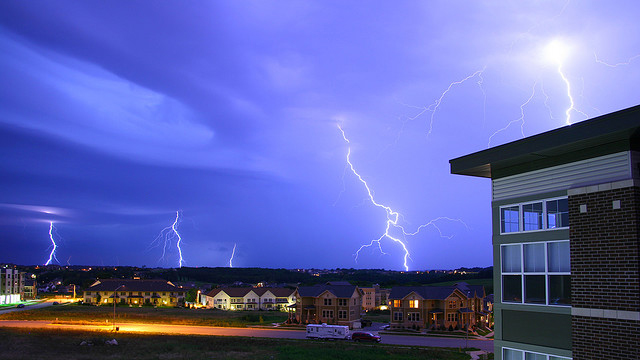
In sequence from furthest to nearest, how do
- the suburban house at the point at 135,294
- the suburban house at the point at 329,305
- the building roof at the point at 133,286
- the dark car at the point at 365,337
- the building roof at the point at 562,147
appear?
1. the building roof at the point at 133,286
2. the suburban house at the point at 135,294
3. the suburban house at the point at 329,305
4. the dark car at the point at 365,337
5. the building roof at the point at 562,147

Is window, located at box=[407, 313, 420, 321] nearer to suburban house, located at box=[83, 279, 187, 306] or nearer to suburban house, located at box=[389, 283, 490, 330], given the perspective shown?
suburban house, located at box=[389, 283, 490, 330]

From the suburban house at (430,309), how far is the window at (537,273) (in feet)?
150

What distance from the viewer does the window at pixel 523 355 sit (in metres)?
11.9

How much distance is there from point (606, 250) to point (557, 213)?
183 centimetres

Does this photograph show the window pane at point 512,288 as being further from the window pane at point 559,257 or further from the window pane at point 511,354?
the window pane at point 511,354

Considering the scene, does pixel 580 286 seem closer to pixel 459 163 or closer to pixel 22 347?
pixel 459 163

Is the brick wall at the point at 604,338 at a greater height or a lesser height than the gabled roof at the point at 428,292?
greater

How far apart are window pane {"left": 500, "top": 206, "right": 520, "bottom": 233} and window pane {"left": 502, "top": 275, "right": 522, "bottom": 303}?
50.8 inches

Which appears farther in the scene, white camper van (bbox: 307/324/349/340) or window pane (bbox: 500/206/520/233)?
white camper van (bbox: 307/324/349/340)

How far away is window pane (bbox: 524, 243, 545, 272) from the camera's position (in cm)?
1237


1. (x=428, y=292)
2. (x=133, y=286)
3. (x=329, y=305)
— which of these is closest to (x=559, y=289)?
(x=428, y=292)

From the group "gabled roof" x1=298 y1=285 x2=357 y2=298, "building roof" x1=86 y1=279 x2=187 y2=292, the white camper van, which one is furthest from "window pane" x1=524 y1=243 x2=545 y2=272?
"building roof" x1=86 y1=279 x2=187 y2=292

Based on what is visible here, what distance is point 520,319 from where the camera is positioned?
12.9m

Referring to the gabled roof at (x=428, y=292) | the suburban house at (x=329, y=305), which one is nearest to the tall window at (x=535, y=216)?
the gabled roof at (x=428, y=292)
